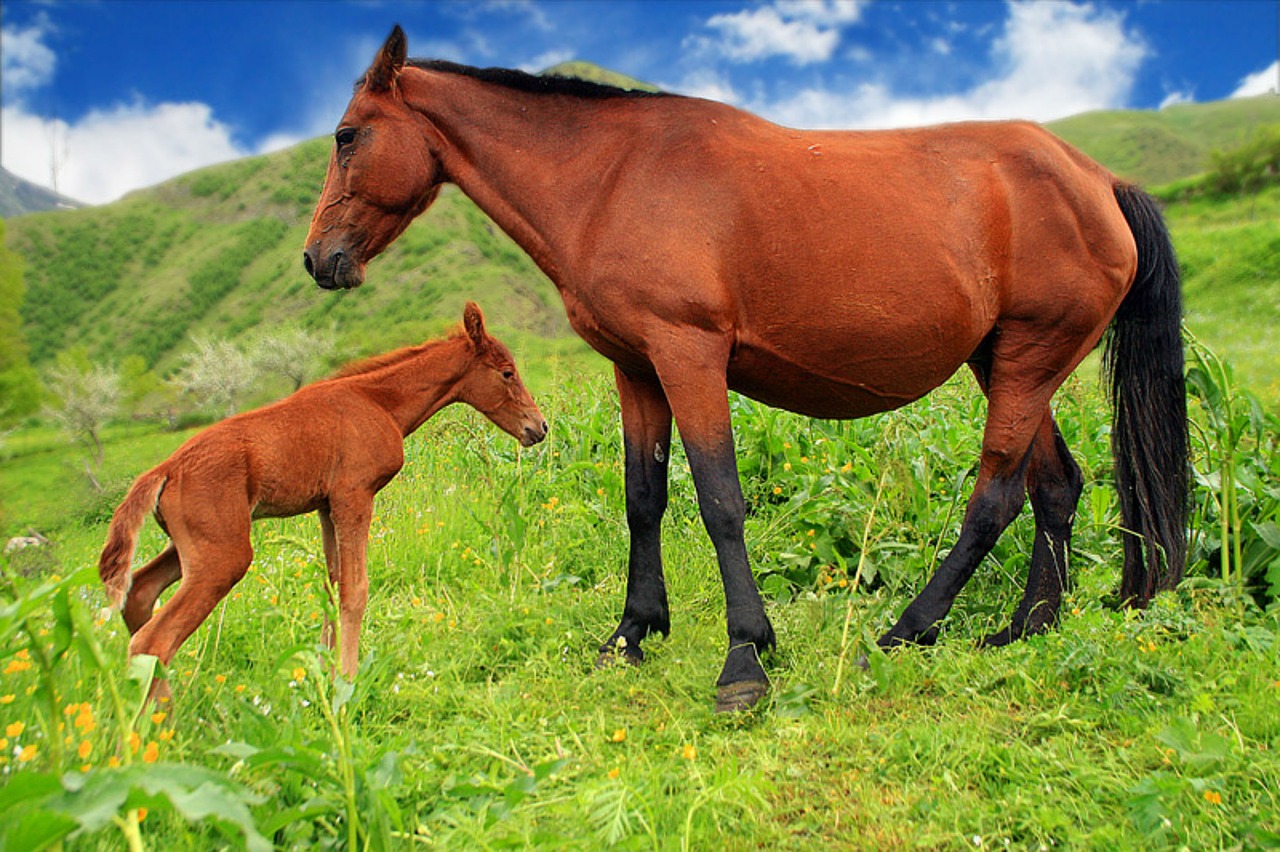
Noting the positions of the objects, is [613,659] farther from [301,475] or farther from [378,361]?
[378,361]

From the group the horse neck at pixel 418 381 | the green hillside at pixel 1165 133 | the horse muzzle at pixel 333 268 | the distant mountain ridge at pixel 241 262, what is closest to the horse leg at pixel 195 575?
the horse neck at pixel 418 381

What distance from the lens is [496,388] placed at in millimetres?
4738

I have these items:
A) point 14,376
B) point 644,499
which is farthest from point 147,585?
point 14,376

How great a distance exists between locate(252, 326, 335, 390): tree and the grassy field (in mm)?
63119

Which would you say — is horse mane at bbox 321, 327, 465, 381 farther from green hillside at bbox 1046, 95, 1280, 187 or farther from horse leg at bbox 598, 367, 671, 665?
green hillside at bbox 1046, 95, 1280, 187

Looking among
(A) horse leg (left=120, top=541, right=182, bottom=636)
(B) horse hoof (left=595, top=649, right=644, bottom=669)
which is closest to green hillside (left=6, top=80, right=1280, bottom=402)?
(B) horse hoof (left=595, top=649, right=644, bottom=669)

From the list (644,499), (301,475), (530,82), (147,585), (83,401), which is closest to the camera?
(147,585)

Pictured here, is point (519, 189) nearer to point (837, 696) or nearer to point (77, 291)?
point (837, 696)

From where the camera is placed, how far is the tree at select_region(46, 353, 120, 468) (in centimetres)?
5906

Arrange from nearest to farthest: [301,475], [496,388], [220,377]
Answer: [301,475]
[496,388]
[220,377]

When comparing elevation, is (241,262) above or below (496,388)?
above

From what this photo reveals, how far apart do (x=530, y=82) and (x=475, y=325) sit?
132 centimetres

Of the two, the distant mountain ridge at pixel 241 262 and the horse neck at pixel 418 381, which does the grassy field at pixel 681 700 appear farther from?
the distant mountain ridge at pixel 241 262

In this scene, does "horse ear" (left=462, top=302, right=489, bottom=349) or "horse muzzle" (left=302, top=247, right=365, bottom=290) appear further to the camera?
"horse ear" (left=462, top=302, right=489, bottom=349)
